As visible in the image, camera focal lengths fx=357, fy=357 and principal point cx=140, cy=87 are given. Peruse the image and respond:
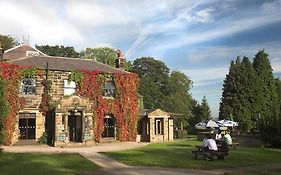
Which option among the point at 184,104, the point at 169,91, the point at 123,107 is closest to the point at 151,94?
the point at 169,91

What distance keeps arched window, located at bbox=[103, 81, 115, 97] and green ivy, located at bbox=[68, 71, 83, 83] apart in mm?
2840

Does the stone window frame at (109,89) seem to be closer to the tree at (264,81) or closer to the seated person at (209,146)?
the seated person at (209,146)

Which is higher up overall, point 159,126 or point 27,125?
point 27,125

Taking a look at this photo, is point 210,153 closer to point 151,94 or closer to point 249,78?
point 249,78

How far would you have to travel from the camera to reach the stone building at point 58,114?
31.8 m

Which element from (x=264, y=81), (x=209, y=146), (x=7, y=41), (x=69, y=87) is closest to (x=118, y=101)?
(x=69, y=87)

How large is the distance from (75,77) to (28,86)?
4.53 meters

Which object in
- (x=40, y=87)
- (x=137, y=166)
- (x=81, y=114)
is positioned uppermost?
(x=40, y=87)

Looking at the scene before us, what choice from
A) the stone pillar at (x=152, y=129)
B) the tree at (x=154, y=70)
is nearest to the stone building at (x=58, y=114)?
the stone pillar at (x=152, y=129)

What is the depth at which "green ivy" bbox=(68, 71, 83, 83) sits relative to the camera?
35281 millimetres

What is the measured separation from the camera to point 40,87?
34.3 m

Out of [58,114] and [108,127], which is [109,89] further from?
[58,114]

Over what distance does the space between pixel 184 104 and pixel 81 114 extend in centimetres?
3766

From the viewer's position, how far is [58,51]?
87375mm
